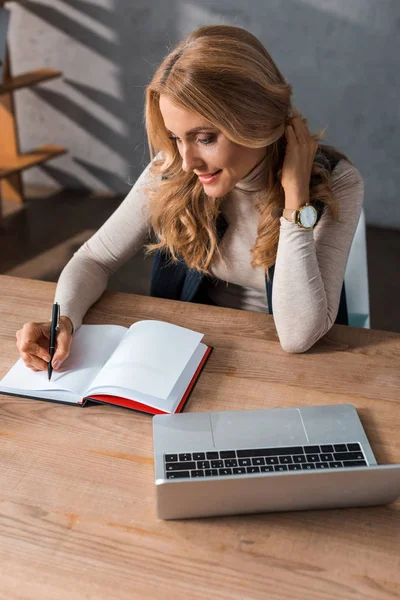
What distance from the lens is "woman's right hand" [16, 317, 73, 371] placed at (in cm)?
124

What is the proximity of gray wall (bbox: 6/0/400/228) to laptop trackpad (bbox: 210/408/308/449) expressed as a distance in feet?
7.88

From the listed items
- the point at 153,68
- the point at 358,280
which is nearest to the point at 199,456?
the point at 358,280

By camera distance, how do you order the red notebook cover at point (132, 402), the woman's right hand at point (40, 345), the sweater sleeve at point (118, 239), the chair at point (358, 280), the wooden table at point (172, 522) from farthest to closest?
the chair at point (358, 280)
the sweater sleeve at point (118, 239)
the woman's right hand at point (40, 345)
the red notebook cover at point (132, 402)
the wooden table at point (172, 522)

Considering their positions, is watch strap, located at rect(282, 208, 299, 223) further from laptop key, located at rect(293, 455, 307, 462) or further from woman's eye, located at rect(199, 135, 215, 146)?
laptop key, located at rect(293, 455, 307, 462)

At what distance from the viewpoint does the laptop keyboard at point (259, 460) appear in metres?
0.97

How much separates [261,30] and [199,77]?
7.50ft

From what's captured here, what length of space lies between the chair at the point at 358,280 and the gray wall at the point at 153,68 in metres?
1.80

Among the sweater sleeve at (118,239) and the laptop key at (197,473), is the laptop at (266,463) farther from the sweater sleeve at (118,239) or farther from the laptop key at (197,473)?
the sweater sleeve at (118,239)

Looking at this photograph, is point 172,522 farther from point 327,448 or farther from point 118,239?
point 118,239

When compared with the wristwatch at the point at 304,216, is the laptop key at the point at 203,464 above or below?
below

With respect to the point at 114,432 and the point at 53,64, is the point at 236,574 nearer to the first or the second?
the point at 114,432

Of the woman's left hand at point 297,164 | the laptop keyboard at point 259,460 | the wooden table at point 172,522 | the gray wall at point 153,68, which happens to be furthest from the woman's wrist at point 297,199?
the gray wall at point 153,68

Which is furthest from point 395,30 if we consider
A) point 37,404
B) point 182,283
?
→ point 37,404

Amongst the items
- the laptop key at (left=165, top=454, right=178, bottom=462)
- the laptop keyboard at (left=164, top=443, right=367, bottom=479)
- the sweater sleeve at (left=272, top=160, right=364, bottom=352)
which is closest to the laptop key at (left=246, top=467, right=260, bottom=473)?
the laptop keyboard at (left=164, top=443, right=367, bottom=479)
